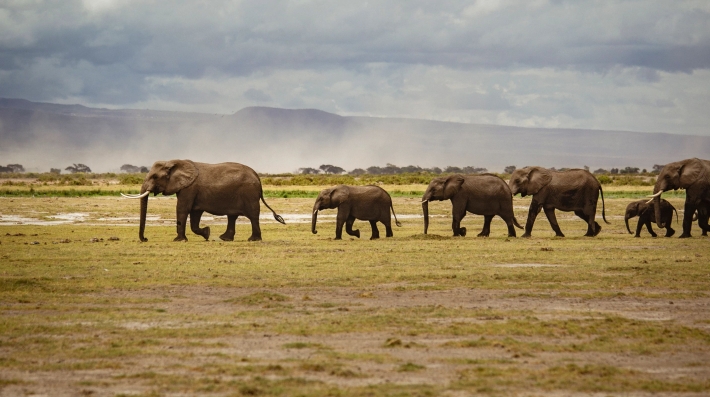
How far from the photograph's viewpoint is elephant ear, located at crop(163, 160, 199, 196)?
2700cm

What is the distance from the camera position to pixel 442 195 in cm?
2966

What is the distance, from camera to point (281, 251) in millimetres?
23859

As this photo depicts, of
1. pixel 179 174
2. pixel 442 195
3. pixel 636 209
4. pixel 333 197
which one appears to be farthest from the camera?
pixel 636 209

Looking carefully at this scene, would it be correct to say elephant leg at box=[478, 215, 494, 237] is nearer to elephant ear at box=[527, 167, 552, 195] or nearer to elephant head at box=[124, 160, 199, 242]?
elephant ear at box=[527, 167, 552, 195]

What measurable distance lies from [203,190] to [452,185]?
23.2 ft

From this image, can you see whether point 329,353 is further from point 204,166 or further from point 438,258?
point 204,166

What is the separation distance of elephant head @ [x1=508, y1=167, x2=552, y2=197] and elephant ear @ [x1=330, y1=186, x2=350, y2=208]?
15.4 feet

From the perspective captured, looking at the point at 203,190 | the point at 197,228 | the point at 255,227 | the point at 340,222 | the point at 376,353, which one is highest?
the point at 203,190

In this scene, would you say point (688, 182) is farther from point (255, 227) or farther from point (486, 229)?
point (255, 227)


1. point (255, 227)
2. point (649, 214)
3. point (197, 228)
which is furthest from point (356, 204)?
point (649, 214)

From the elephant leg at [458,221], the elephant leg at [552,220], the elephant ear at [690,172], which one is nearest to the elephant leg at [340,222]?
the elephant leg at [458,221]

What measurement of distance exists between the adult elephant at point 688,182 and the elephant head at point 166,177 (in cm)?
1257

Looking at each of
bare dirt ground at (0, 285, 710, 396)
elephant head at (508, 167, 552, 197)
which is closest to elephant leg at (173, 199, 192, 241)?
elephant head at (508, 167, 552, 197)

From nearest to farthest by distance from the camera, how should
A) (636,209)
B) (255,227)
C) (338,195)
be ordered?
(255,227) < (338,195) < (636,209)
